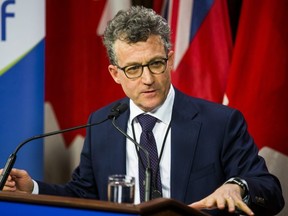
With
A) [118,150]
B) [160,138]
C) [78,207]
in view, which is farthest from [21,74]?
[78,207]

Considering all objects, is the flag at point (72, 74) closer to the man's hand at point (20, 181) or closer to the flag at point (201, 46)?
the flag at point (201, 46)

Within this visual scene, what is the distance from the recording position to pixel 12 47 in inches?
124

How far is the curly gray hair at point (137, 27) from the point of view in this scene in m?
2.52

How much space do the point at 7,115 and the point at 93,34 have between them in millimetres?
676

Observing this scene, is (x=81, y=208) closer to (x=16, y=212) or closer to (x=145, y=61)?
(x=16, y=212)

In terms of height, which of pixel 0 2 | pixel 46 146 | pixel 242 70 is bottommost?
pixel 46 146

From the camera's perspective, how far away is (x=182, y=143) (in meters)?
2.63

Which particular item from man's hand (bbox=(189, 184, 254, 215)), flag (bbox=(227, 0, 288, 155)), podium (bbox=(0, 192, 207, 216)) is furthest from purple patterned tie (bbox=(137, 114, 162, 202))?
podium (bbox=(0, 192, 207, 216))

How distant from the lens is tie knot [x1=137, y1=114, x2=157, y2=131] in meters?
2.65

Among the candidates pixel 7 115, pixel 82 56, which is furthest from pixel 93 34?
pixel 7 115

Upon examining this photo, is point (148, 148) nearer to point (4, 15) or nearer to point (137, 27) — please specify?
point (137, 27)

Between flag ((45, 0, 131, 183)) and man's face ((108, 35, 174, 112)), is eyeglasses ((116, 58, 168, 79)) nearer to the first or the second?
man's face ((108, 35, 174, 112))

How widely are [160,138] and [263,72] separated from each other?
737 mm

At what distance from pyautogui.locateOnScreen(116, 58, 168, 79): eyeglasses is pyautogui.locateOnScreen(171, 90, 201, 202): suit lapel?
216 millimetres
